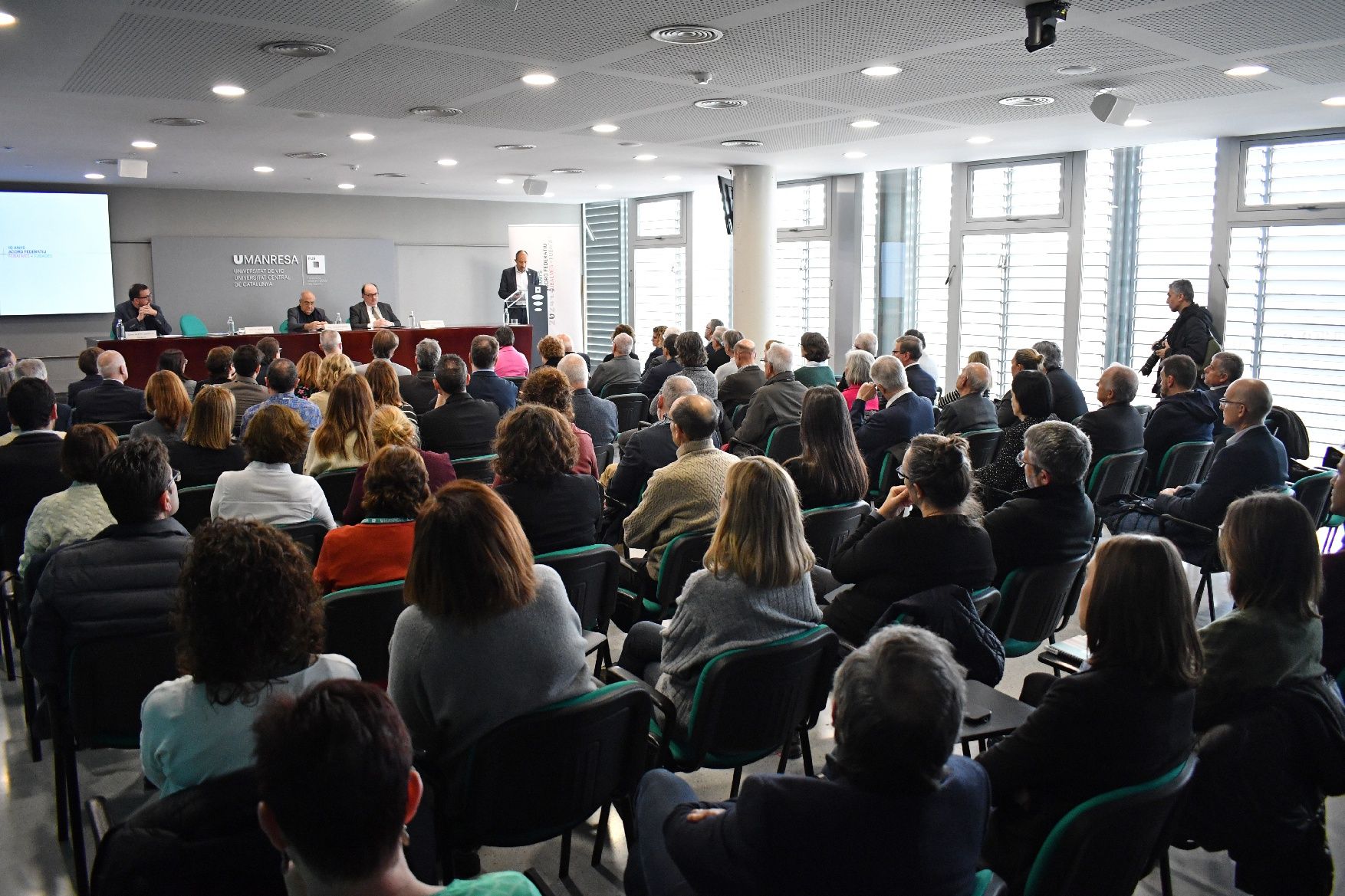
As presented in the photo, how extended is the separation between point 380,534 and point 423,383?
4.27 metres

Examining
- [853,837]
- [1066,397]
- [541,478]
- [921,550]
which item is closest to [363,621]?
[541,478]

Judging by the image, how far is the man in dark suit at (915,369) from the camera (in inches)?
283

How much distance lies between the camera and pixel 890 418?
18.9 feet

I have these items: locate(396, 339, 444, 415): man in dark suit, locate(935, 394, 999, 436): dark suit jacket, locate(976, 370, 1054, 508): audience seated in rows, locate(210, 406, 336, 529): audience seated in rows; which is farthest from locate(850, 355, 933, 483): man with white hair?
locate(210, 406, 336, 529): audience seated in rows

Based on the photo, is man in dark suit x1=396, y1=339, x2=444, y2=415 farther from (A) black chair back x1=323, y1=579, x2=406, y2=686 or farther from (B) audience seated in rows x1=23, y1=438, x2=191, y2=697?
(B) audience seated in rows x1=23, y1=438, x2=191, y2=697

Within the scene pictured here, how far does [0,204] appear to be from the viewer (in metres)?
12.0

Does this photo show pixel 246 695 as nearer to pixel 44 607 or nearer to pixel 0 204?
pixel 44 607

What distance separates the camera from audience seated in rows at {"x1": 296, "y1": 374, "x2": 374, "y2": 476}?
183 inches

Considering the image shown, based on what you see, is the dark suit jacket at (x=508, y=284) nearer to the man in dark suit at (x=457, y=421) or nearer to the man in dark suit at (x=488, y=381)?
the man in dark suit at (x=488, y=381)

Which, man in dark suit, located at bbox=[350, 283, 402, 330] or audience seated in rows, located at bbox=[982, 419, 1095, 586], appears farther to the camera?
man in dark suit, located at bbox=[350, 283, 402, 330]

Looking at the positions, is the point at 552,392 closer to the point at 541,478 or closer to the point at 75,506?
the point at 541,478

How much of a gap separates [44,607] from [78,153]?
338 inches

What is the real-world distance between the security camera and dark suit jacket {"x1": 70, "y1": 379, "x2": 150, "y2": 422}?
18.6 ft

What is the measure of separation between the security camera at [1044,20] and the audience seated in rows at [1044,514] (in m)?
1.80
